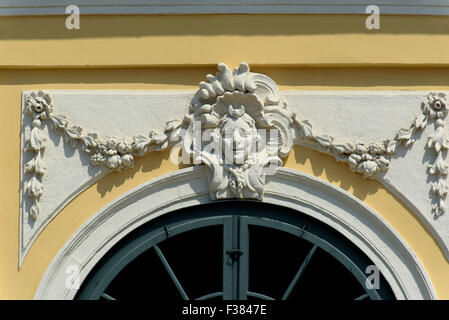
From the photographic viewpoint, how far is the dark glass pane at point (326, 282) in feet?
50.2

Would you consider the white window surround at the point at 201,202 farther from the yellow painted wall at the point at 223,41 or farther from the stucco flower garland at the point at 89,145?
the yellow painted wall at the point at 223,41

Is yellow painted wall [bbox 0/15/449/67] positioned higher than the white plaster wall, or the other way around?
yellow painted wall [bbox 0/15/449/67]

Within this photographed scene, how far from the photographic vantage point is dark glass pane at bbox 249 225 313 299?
15.4 meters

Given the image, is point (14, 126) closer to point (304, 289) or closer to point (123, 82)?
point (123, 82)

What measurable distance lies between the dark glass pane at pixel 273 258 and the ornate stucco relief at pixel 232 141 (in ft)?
1.19

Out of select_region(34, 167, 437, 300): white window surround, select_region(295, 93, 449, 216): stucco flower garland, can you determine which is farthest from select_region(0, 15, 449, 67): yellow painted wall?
select_region(34, 167, 437, 300): white window surround

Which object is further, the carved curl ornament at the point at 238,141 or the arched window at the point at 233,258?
the carved curl ornament at the point at 238,141

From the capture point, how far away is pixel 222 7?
15.7 metres

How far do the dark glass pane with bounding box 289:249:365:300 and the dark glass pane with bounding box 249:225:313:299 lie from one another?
124 millimetres

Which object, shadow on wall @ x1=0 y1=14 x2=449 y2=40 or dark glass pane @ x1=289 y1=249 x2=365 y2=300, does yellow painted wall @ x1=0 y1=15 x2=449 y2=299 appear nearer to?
shadow on wall @ x1=0 y1=14 x2=449 y2=40

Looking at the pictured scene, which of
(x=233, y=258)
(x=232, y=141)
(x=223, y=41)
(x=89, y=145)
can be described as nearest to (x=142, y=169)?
(x=89, y=145)

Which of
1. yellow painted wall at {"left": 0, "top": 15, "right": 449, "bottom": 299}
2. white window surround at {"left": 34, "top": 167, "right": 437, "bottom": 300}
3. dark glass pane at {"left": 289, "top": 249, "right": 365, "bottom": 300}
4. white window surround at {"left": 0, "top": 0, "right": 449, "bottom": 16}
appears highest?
white window surround at {"left": 0, "top": 0, "right": 449, "bottom": 16}

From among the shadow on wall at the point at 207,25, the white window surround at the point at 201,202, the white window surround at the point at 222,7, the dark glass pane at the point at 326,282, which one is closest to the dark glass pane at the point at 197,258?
the white window surround at the point at 201,202

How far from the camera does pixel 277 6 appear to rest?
15.6 metres
